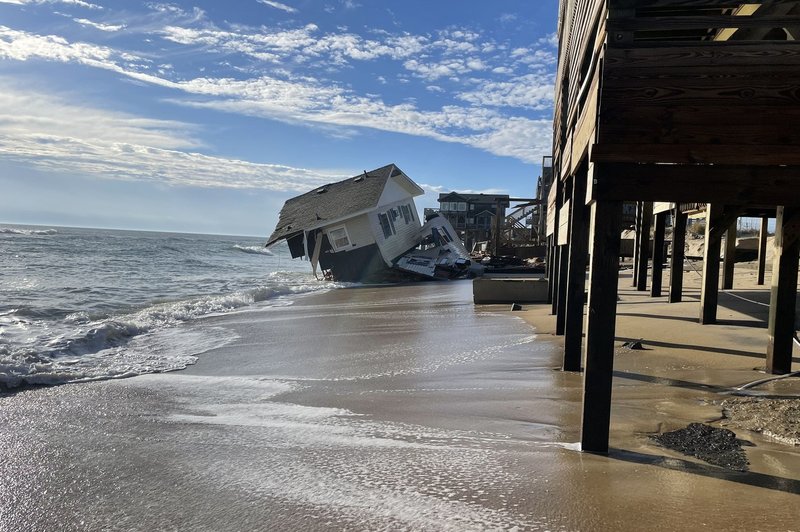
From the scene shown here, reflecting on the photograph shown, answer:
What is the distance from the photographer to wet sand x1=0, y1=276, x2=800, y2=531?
10.6 feet

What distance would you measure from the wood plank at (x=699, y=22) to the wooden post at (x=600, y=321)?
1135 millimetres

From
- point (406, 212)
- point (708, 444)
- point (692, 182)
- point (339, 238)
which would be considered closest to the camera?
point (692, 182)

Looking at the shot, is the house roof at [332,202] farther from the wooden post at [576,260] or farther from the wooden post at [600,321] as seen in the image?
the wooden post at [600,321]

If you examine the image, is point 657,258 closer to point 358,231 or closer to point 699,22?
point 699,22

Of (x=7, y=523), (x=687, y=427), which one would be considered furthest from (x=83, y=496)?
(x=687, y=427)

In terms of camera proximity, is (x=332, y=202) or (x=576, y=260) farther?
(x=332, y=202)

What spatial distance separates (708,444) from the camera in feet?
13.4

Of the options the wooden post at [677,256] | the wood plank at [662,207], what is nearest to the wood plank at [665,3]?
the wooden post at [677,256]

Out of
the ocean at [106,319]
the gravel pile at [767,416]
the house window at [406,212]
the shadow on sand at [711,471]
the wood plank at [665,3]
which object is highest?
the house window at [406,212]

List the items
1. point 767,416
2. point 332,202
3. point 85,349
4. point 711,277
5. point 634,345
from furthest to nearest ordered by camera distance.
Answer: point 332,202
point 711,277
point 85,349
point 634,345
point 767,416

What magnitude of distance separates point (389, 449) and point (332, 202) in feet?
83.7

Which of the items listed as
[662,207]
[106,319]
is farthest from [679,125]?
[106,319]

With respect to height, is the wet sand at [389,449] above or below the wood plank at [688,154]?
below

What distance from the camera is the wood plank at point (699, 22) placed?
343 centimetres
